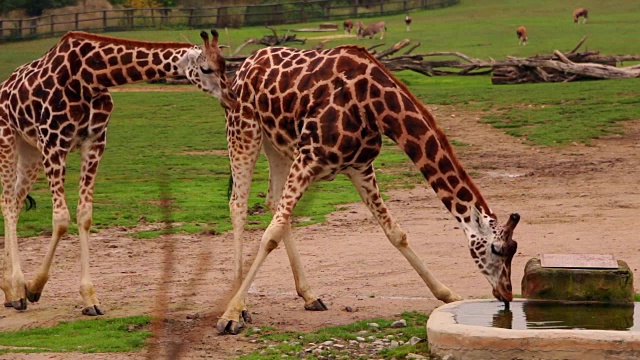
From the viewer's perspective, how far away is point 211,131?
71.3 feet

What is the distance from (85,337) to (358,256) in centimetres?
351

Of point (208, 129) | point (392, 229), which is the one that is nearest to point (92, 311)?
point (392, 229)

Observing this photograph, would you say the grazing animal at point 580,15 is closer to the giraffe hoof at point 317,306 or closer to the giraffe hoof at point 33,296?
the giraffe hoof at point 317,306

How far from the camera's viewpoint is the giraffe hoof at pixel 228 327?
8695 millimetres

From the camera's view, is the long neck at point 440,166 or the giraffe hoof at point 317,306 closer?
the long neck at point 440,166

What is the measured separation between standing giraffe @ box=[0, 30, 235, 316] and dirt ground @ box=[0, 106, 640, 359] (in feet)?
1.60

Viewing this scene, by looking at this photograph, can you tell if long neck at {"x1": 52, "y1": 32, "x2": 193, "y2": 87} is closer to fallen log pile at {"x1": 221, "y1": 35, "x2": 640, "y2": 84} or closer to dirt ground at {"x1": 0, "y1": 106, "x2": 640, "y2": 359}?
dirt ground at {"x1": 0, "y1": 106, "x2": 640, "y2": 359}

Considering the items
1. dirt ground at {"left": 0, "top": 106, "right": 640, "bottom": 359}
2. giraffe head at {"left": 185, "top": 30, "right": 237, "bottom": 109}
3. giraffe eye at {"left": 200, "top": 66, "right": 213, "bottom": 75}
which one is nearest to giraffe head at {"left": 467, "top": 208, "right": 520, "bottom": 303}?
dirt ground at {"left": 0, "top": 106, "right": 640, "bottom": 359}

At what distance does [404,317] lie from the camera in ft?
29.3

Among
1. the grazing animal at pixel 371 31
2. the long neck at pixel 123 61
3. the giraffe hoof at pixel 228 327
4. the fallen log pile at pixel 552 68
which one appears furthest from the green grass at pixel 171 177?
the grazing animal at pixel 371 31

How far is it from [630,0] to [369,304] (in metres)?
51.3

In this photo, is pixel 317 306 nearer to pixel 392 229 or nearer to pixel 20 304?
pixel 392 229

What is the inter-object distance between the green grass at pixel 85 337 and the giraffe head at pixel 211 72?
170cm

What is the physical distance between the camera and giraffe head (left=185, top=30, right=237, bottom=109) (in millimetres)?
9242
